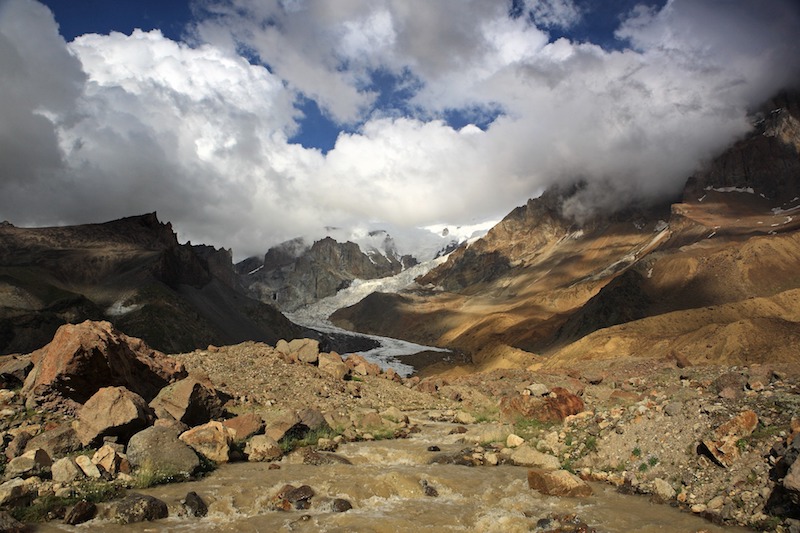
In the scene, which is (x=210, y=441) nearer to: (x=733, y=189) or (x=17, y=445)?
(x=17, y=445)

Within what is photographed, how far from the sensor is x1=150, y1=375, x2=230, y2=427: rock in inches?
608

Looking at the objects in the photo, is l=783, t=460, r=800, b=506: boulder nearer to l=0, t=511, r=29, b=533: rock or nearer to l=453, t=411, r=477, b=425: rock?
l=0, t=511, r=29, b=533: rock

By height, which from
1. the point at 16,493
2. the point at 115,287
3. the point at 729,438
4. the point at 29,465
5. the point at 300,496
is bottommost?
the point at 300,496

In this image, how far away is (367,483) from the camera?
1241cm

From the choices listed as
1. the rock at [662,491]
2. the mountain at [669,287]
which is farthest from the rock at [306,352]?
the mountain at [669,287]

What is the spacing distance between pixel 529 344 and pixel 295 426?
8392 cm

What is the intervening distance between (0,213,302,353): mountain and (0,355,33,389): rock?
45700 mm

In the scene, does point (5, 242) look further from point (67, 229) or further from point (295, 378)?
point (295, 378)

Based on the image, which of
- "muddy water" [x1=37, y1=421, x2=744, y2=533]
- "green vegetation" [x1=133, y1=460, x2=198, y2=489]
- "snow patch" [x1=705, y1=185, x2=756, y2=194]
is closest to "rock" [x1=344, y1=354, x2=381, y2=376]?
"muddy water" [x1=37, y1=421, x2=744, y2=533]

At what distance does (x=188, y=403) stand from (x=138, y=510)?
22.5 ft

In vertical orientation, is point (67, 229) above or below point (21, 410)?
above

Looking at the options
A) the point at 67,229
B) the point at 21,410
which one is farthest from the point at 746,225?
the point at 67,229

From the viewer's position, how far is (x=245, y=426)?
15.9m

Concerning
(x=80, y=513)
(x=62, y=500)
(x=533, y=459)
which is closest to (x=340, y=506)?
(x=80, y=513)
